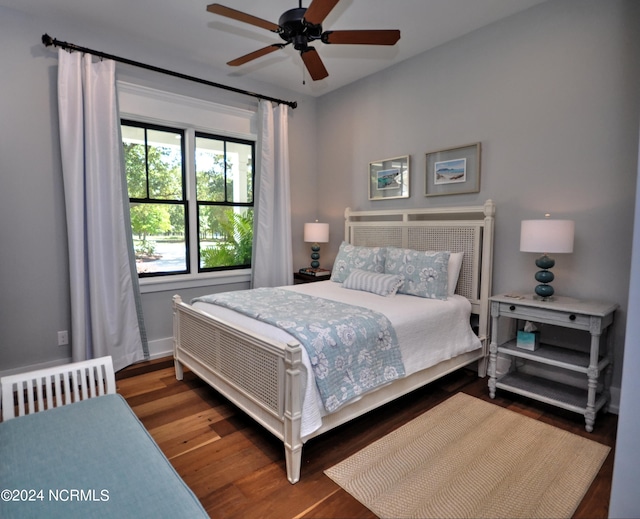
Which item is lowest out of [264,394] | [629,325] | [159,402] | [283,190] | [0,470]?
[159,402]

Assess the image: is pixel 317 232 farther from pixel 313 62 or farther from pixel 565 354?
pixel 565 354

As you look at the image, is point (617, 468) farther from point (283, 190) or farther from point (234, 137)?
point (234, 137)

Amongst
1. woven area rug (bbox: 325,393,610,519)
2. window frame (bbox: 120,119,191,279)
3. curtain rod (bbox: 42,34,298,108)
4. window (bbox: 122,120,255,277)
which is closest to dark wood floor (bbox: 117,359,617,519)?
woven area rug (bbox: 325,393,610,519)

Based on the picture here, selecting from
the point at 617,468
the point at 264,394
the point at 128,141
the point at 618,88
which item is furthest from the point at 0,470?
the point at 618,88

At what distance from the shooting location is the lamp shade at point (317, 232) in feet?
13.9

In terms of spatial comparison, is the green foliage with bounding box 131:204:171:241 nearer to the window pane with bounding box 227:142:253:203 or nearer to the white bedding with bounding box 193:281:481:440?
the window pane with bounding box 227:142:253:203

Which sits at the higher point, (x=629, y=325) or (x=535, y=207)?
(x=535, y=207)

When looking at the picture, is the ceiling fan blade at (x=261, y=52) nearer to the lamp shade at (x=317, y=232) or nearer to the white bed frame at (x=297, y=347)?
the white bed frame at (x=297, y=347)

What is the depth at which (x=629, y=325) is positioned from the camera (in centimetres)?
81

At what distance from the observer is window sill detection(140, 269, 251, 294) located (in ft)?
11.5

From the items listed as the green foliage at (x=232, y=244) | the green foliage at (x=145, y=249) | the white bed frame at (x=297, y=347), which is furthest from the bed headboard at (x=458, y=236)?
the green foliage at (x=145, y=249)

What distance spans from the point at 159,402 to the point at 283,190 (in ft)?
8.18

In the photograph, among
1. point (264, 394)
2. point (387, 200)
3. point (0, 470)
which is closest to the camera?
point (0, 470)

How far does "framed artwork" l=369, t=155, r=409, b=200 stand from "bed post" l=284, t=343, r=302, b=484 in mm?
2449
